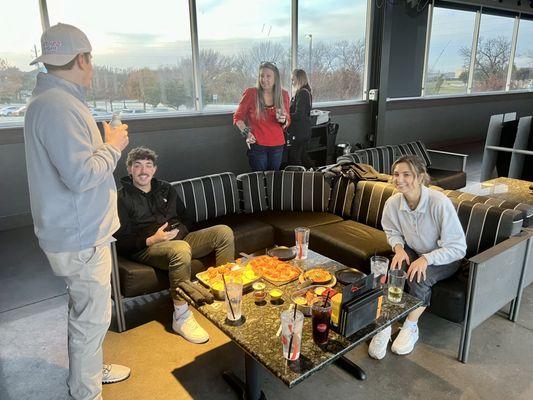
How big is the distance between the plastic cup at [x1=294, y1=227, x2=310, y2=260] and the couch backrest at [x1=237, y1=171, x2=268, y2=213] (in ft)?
3.89

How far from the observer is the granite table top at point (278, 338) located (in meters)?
1.54

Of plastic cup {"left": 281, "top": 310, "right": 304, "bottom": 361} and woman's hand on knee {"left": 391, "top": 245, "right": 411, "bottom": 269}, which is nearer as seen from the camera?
plastic cup {"left": 281, "top": 310, "right": 304, "bottom": 361}

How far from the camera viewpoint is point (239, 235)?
3027 mm

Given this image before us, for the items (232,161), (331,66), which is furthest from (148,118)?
(331,66)

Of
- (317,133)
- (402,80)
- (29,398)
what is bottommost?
(29,398)

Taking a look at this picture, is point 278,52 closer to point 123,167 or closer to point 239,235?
point 123,167

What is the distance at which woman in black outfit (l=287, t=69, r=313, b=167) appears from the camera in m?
4.70

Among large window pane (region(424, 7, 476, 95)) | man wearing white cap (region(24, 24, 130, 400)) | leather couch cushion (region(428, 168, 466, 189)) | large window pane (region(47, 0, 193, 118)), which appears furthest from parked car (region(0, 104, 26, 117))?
large window pane (region(424, 7, 476, 95))

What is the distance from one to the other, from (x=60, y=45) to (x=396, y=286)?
1.77 meters

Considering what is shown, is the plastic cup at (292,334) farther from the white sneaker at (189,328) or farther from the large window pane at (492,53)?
the large window pane at (492,53)

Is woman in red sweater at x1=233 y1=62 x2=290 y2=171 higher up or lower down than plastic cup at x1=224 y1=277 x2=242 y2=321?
higher up

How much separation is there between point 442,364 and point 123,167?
377 cm

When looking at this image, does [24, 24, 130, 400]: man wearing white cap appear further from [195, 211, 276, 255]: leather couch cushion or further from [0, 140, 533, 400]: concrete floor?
[195, 211, 276, 255]: leather couch cushion

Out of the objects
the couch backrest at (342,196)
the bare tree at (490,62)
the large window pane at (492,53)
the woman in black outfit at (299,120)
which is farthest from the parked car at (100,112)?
the large window pane at (492,53)
